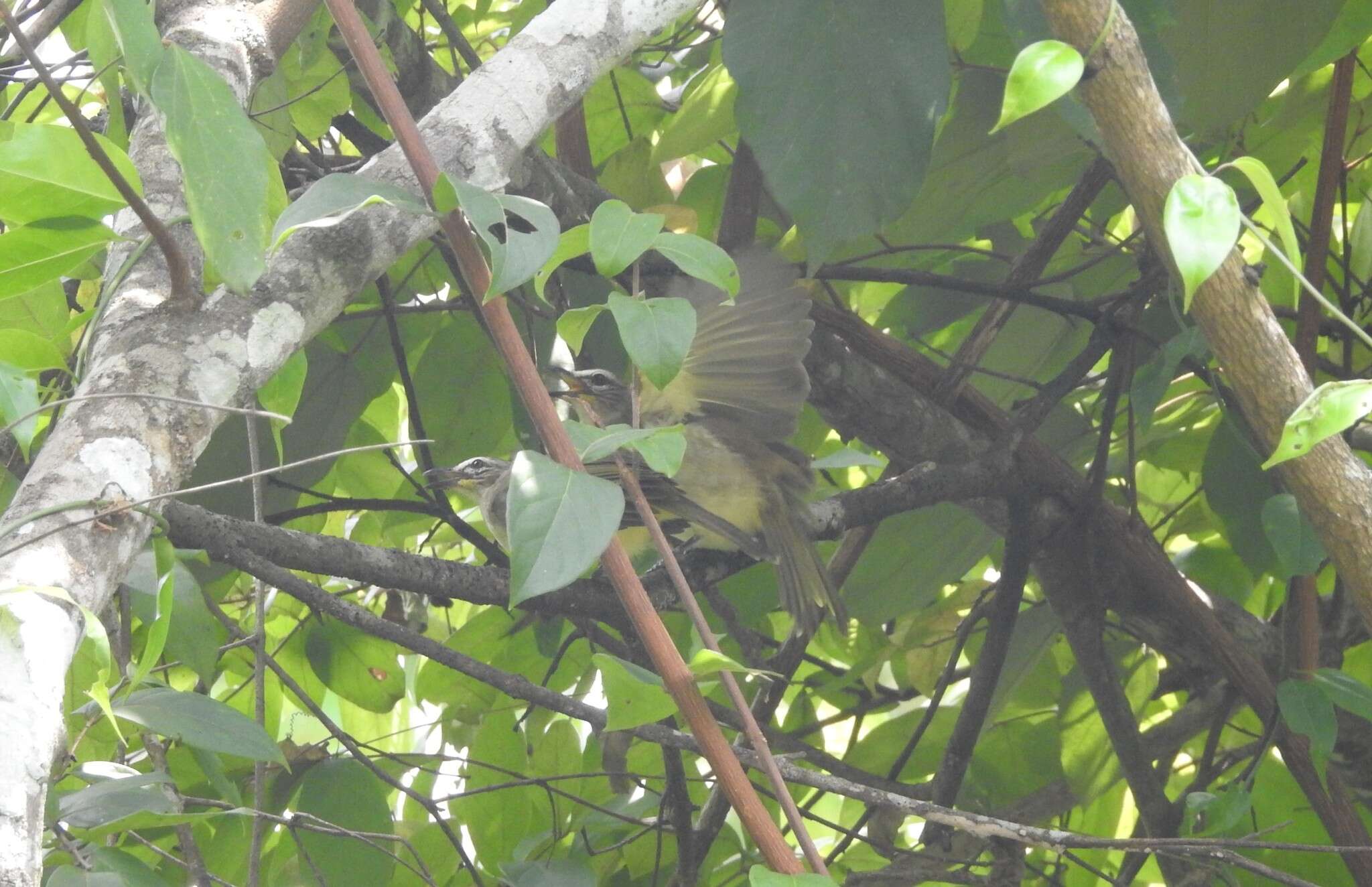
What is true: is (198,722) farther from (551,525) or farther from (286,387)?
(551,525)

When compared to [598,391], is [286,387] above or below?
above

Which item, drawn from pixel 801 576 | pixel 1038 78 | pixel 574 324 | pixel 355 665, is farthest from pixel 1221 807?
pixel 355 665

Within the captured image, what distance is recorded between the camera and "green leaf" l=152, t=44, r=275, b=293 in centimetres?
104

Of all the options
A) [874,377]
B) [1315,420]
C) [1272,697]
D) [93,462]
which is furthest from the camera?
[874,377]

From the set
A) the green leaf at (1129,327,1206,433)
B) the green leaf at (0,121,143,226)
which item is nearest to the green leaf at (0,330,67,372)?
the green leaf at (0,121,143,226)

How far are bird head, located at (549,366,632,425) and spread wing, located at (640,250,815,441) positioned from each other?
11 centimetres

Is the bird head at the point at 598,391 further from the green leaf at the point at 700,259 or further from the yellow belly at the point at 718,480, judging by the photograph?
the green leaf at the point at 700,259

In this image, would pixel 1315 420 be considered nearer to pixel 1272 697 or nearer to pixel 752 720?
pixel 752 720

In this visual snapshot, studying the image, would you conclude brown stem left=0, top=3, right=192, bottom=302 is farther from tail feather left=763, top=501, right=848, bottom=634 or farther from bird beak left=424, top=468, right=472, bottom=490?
tail feather left=763, top=501, right=848, bottom=634

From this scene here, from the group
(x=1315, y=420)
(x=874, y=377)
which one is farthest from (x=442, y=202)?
(x=874, y=377)

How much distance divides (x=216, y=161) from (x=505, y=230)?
9.8 inches

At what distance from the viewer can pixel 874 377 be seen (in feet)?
8.67

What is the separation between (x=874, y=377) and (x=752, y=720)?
1.58 m

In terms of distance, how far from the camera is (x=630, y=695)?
1.14m
